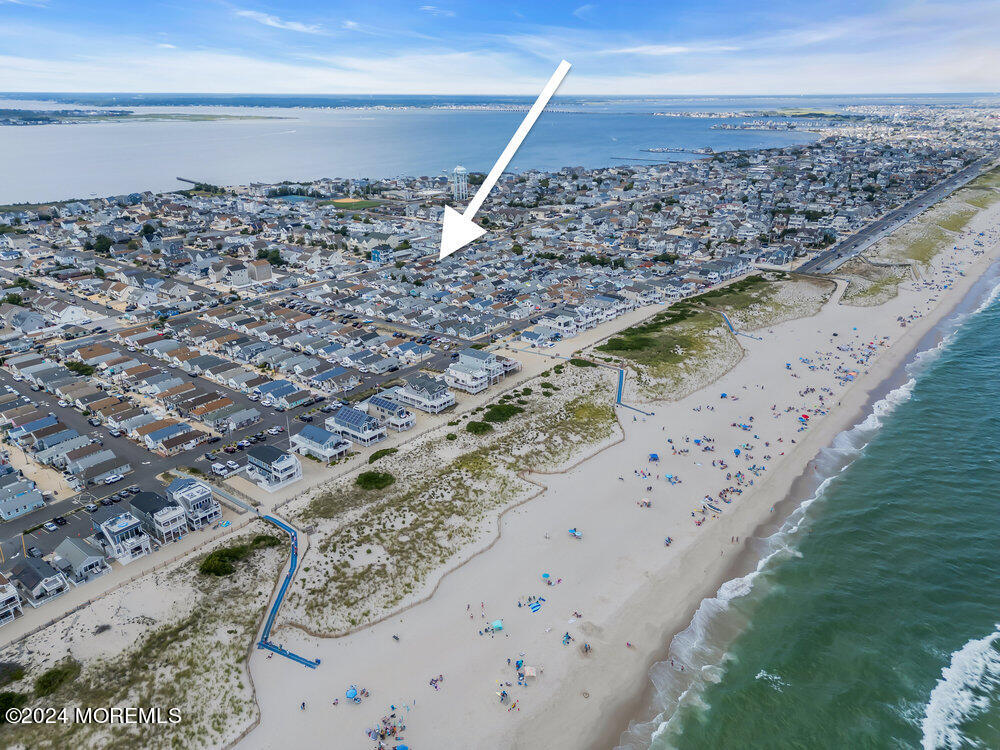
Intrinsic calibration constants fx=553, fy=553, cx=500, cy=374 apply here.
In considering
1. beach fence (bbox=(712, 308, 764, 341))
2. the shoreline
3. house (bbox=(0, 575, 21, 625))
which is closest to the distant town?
house (bbox=(0, 575, 21, 625))

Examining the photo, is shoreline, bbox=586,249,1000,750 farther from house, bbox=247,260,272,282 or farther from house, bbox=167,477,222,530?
house, bbox=247,260,272,282

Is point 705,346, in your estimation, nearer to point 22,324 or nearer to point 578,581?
point 578,581

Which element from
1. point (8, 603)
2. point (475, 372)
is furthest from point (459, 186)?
point (8, 603)

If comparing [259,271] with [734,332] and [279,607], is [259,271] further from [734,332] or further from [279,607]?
[279,607]

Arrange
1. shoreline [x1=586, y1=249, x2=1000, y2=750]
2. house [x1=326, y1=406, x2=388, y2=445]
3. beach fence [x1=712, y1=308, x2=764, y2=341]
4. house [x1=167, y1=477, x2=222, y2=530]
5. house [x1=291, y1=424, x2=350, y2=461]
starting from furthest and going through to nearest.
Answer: beach fence [x1=712, y1=308, x2=764, y2=341]
house [x1=326, y1=406, x2=388, y2=445]
house [x1=291, y1=424, x2=350, y2=461]
house [x1=167, y1=477, x2=222, y2=530]
shoreline [x1=586, y1=249, x2=1000, y2=750]

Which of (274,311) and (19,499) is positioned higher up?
(19,499)

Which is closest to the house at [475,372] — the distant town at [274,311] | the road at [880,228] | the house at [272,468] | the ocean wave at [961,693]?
the distant town at [274,311]
